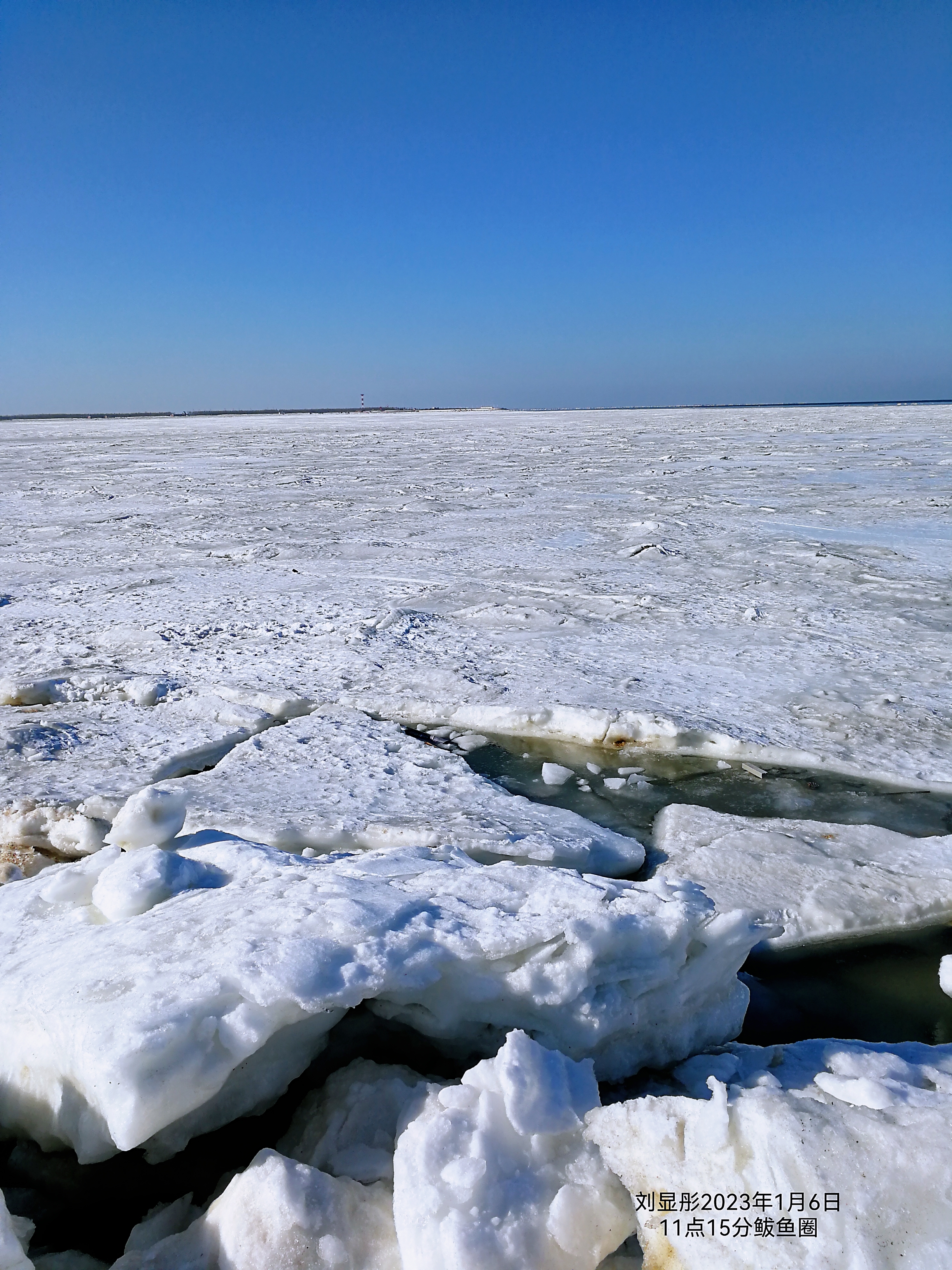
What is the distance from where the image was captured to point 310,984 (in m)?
1.05

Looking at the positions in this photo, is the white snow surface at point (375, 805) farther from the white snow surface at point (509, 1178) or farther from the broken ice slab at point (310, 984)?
the white snow surface at point (509, 1178)

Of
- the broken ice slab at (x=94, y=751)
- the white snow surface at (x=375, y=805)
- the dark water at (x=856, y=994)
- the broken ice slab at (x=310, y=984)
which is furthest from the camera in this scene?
the broken ice slab at (x=94, y=751)

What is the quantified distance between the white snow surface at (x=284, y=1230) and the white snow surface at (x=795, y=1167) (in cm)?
27

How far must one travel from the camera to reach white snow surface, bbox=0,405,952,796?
8.47 feet

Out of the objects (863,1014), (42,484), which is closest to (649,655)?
(863,1014)

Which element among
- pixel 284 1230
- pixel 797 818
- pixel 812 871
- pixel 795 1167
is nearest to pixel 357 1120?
pixel 284 1230

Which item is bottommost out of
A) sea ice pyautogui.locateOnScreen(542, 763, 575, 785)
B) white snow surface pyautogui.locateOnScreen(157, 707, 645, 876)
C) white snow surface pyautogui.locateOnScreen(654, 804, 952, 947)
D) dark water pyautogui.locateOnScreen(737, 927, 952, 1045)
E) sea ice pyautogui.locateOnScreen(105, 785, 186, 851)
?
dark water pyautogui.locateOnScreen(737, 927, 952, 1045)

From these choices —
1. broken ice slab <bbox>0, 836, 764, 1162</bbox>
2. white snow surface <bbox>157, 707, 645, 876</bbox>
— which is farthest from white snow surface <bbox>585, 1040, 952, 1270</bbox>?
white snow surface <bbox>157, 707, 645, 876</bbox>

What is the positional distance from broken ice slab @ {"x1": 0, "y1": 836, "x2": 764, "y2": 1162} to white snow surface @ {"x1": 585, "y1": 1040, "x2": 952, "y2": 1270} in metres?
0.19

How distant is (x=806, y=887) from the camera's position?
1.72 metres

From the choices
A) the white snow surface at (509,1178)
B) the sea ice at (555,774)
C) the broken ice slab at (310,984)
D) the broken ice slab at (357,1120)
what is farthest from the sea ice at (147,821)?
the sea ice at (555,774)

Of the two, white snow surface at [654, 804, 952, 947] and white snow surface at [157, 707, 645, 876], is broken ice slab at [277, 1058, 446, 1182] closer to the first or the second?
white snow surface at [157, 707, 645, 876]

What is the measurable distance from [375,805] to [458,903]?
0.81 metres

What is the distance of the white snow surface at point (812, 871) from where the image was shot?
1648mm
